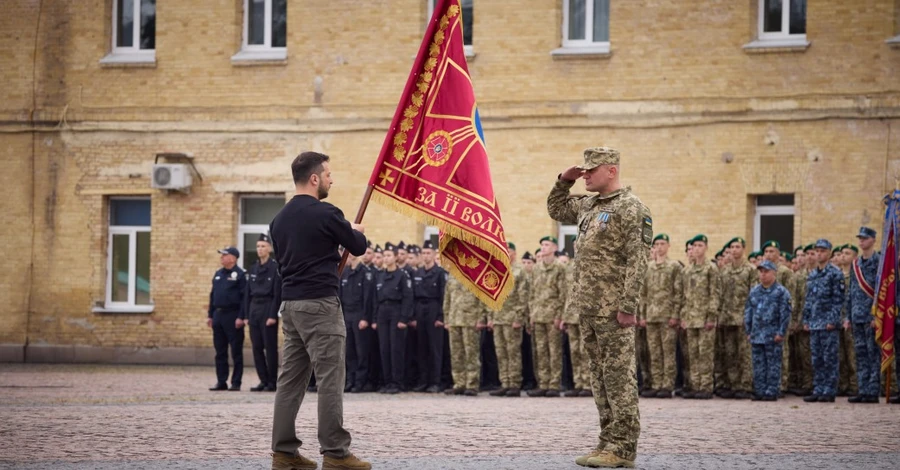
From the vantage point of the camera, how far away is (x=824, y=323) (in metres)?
16.9

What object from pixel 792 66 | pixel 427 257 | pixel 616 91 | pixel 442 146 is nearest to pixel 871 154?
pixel 792 66

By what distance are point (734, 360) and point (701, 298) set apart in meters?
1.05

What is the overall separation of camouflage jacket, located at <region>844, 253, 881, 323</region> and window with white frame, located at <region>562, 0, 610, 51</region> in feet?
23.3

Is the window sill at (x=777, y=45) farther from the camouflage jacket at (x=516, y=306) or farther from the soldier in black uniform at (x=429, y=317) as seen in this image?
the soldier in black uniform at (x=429, y=317)

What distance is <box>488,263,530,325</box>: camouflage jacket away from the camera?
1841 centimetres

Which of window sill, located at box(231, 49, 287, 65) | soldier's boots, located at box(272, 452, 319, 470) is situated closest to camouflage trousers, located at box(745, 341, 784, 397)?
soldier's boots, located at box(272, 452, 319, 470)

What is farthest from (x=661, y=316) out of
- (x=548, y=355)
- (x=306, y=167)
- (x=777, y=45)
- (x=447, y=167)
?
(x=306, y=167)

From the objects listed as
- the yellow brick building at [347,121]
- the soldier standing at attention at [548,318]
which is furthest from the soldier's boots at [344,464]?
the yellow brick building at [347,121]

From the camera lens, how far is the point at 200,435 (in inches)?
439

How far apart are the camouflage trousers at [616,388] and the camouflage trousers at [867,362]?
8.18 m

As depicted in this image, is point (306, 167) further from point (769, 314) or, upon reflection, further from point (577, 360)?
point (577, 360)

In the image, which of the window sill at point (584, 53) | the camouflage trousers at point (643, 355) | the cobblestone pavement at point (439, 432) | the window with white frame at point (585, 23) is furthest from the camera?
the window with white frame at point (585, 23)

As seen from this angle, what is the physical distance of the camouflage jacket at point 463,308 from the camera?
18.5m

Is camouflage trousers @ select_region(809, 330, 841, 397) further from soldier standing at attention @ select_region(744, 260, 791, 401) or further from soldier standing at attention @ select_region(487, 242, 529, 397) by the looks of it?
soldier standing at attention @ select_region(487, 242, 529, 397)
